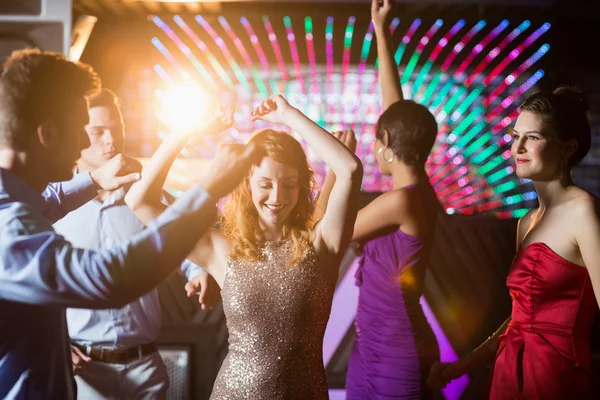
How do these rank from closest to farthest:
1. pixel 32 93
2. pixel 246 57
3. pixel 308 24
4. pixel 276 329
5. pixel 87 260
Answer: pixel 87 260, pixel 32 93, pixel 276 329, pixel 308 24, pixel 246 57

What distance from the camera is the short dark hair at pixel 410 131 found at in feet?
7.32

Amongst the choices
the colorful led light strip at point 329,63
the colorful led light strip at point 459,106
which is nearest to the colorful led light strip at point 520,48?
the colorful led light strip at point 459,106

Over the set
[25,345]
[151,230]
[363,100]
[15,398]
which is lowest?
[15,398]

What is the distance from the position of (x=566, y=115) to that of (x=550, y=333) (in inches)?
28.3

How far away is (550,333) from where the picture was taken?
6.07 ft

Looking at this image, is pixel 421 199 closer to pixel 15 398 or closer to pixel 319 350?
pixel 319 350

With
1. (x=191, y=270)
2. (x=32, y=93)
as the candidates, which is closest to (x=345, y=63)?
(x=191, y=270)

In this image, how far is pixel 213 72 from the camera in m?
5.73

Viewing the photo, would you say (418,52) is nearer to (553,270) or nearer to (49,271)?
(553,270)

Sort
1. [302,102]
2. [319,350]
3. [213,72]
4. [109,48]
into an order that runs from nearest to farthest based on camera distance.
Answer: [319,350], [109,48], [213,72], [302,102]

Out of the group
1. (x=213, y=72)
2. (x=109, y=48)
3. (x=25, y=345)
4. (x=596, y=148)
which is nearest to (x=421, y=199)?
(x=25, y=345)

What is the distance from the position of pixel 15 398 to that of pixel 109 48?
12.8 feet

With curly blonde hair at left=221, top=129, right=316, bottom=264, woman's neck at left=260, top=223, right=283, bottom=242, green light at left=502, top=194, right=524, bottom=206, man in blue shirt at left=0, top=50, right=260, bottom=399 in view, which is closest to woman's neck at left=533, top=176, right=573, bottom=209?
curly blonde hair at left=221, top=129, right=316, bottom=264

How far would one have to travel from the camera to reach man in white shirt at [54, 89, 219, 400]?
7.44 ft
